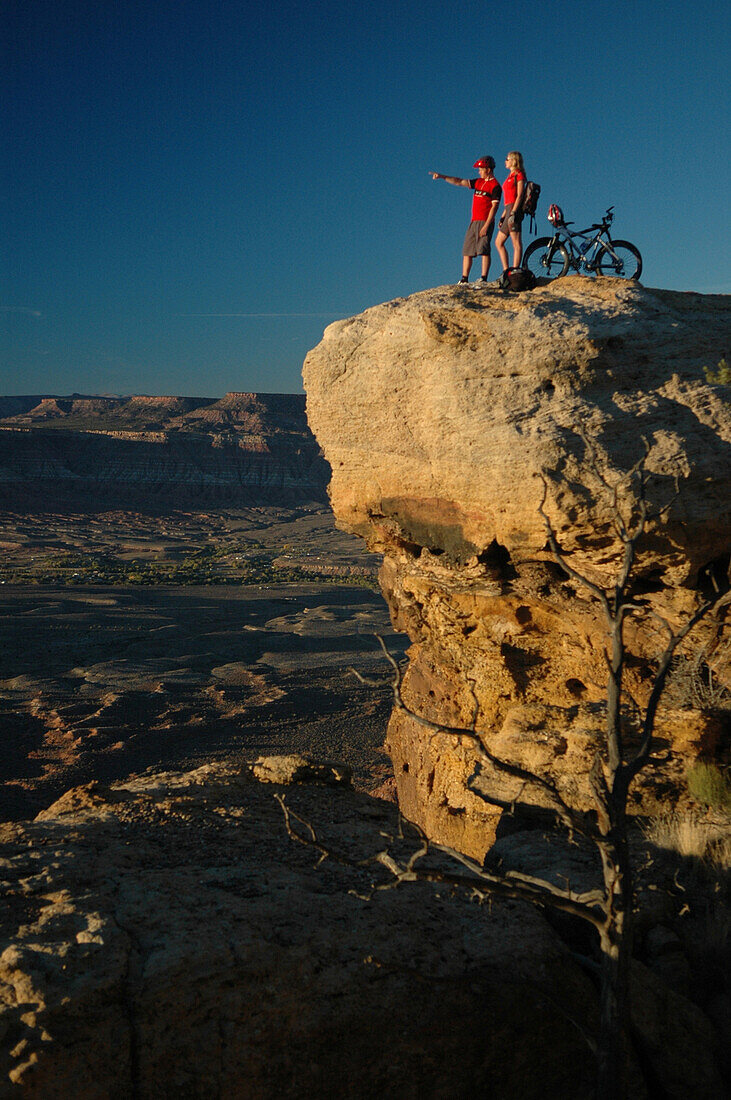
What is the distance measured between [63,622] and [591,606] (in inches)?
1305

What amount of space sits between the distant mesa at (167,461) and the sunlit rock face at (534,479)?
74.1 m

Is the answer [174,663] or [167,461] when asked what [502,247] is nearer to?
[174,663]

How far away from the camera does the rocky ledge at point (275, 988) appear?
348 cm

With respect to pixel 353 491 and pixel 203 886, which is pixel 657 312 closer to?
pixel 353 491

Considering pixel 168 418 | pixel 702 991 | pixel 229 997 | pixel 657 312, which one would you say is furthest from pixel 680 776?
pixel 168 418

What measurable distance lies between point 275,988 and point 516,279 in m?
7.26

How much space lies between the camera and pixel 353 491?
895 centimetres

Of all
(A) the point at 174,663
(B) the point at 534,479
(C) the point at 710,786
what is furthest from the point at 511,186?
(A) the point at 174,663

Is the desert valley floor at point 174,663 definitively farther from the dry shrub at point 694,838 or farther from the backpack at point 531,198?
the backpack at point 531,198

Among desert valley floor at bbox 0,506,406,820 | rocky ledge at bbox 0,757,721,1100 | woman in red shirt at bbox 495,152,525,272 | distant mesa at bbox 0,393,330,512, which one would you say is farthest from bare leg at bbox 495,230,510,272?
distant mesa at bbox 0,393,330,512

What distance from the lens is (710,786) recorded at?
278 inches

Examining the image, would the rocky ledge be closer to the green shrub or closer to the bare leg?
the green shrub

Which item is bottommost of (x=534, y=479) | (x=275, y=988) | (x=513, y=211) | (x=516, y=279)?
(x=275, y=988)

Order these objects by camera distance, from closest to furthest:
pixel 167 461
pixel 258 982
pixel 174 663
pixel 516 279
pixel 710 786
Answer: pixel 258 982 < pixel 710 786 < pixel 516 279 < pixel 174 663 < pixel 167 461
